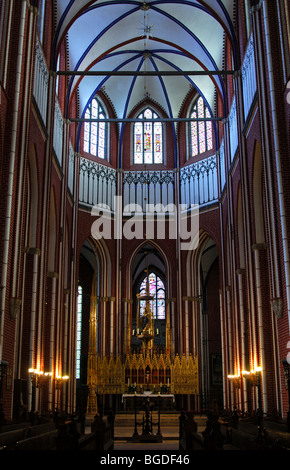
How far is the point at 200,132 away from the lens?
111 feet

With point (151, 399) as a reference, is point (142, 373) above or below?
above

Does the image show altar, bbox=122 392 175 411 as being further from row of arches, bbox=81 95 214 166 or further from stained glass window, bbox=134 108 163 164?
stained glass window, bbox=134 108 163 164

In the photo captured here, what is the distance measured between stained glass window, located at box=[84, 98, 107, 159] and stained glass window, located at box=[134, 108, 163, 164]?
91.1 inches

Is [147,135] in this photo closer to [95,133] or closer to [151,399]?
[95,133]

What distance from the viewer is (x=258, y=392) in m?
19.2

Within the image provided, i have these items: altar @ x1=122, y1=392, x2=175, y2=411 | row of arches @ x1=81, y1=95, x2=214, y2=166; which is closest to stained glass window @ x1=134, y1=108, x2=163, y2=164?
row of arches @ x1=81, y1=95, x2=214, y2=166

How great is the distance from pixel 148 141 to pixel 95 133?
3.77 meters

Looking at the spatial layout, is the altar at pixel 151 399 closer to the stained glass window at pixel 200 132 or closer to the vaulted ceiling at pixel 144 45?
the stained glass window at pixel 200 132

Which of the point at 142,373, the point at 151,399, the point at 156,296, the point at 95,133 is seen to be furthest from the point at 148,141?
the point at 151,399

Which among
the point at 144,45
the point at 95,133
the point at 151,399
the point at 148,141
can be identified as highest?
the point at 144,45

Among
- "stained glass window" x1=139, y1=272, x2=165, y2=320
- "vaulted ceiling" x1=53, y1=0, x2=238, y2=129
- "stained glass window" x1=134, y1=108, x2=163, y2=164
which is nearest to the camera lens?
"vaulted ceiling" x1=53, y1=0, x2=238, y2=129

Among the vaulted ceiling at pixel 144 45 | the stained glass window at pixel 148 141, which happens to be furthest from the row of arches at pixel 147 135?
the vaulted ceiling at pixel 144 45

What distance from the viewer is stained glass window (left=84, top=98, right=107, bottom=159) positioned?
33.6m

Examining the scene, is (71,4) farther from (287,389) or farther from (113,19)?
(287,389)
